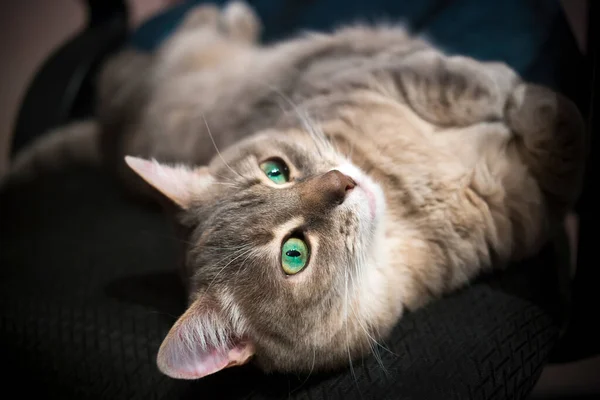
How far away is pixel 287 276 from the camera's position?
875 millimetres

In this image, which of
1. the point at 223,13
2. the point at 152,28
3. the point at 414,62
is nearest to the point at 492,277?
the point at 414,62

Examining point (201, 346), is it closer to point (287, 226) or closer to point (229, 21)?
point (287, 226)

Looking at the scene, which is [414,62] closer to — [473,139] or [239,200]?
[473,139]

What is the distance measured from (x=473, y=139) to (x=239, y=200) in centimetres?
54

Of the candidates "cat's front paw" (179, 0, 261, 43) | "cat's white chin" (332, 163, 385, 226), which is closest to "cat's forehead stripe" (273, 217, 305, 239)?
"cat's white chin" (332, 163, 385, 226)

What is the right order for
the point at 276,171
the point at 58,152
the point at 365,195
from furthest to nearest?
the point at 58,152
the point at 276,171
the point at 365,195

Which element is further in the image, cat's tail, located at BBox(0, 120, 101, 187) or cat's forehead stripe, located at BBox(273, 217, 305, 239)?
cat's tail, located at BBox(0, 120, 101, 187)

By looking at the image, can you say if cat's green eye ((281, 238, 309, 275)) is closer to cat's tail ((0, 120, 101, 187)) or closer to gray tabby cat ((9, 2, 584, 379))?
gray tabby cat ((9, 2, 584, 379))

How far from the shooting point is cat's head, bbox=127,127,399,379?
2.76 ft

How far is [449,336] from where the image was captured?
0.87m

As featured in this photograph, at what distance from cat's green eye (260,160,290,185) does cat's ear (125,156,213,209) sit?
0.15 m

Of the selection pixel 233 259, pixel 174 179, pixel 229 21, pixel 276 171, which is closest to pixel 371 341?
pixel 233 259

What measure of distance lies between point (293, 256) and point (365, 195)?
192mm

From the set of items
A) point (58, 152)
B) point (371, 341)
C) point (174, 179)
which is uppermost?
point (58, 152)
